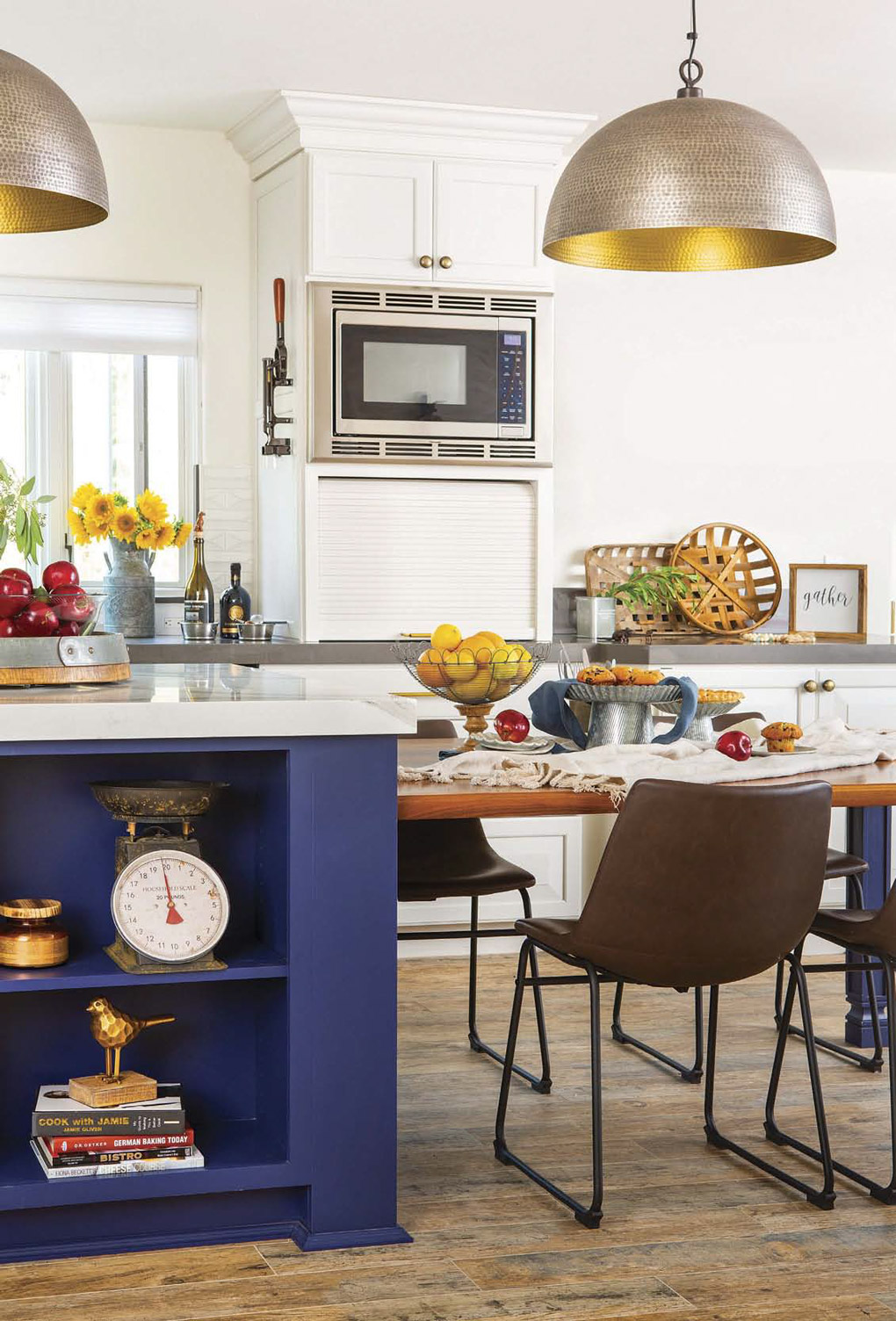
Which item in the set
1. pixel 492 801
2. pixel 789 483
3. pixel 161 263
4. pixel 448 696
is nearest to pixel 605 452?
pixel 789 483

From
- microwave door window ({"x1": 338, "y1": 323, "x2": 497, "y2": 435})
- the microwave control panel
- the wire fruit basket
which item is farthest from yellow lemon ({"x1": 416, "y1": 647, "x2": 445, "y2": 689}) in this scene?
the microwave control panel

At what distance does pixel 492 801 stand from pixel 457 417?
2484mm

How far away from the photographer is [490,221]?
15.4 feet

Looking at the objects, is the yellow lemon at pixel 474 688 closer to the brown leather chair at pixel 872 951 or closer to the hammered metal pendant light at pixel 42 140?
the brown leather chair at pixel 872 951

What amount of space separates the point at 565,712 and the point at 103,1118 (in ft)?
3.80

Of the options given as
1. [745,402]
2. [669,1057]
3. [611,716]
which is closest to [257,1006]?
[611,716]

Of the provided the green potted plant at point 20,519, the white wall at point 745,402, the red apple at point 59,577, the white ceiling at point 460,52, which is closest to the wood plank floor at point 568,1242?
the red apple at point 59,577

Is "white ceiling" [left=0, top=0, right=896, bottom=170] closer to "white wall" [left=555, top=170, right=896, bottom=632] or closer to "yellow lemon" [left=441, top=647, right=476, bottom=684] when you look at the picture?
"white wall" [left=555, top=170, right=896, bottom=632]

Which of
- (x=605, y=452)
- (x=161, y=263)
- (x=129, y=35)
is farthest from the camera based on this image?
(x=605, y=452)

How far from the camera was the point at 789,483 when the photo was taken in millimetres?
5496

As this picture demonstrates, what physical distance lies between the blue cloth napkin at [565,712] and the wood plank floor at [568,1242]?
815 mm

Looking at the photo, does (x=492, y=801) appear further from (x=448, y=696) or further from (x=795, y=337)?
(x=795, y=337)

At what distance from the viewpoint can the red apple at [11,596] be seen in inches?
101

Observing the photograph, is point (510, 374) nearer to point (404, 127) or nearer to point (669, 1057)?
point (404, 127)
